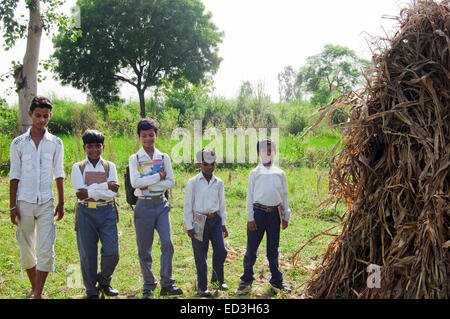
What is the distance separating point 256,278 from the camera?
4.72 metres

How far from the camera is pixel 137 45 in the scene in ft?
79.1

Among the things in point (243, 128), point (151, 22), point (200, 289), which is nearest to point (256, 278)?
point (200, 289)

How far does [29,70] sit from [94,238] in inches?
205

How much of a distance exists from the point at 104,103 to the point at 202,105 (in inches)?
343

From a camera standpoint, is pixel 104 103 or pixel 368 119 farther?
pixel 104 103

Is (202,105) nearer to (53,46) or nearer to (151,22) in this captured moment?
(151,22)

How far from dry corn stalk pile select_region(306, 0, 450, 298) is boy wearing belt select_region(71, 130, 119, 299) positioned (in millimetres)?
1889

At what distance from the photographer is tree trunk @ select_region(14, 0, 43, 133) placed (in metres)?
7.87

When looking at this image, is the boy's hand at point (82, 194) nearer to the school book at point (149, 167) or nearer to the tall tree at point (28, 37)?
the school book at point (149, 167)

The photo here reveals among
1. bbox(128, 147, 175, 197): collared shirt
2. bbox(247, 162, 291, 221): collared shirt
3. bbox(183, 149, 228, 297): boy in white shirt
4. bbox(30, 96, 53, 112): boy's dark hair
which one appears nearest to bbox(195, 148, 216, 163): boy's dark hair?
bbox(183, 149, 228, 297): boy in white shirt

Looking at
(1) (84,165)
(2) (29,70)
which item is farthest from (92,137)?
(2) (29,70)

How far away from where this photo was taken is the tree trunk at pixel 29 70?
310 inches
